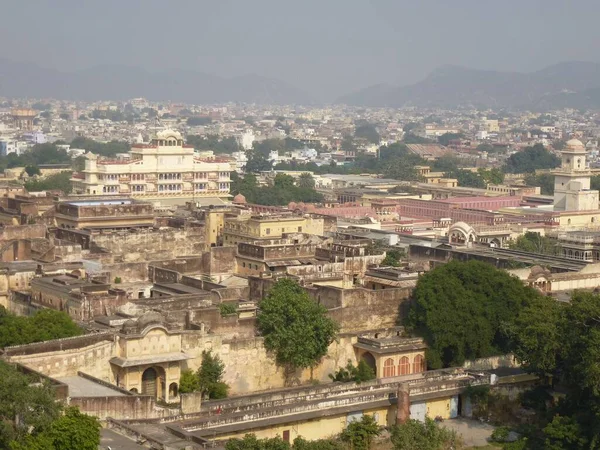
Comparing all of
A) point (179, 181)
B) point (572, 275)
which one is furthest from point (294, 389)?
point (179, 181)

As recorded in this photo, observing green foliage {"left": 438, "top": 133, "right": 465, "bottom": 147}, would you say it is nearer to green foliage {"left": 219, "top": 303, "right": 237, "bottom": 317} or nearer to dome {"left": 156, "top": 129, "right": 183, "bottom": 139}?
dome {"left": 156, "top": 129, "right": 183, "bottom": 139}

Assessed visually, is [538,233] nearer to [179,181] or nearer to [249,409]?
[179,181]

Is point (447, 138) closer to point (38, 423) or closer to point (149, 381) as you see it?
point (149, 381)

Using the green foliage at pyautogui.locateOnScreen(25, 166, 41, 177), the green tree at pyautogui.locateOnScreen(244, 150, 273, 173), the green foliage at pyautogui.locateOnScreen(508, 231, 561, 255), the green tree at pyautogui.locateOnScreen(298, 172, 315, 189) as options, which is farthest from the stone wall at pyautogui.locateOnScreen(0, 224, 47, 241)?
the green tree at pyautogui.locateOnScreen(244, 150, 273, 173)

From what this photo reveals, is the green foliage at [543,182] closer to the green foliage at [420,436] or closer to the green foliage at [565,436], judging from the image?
the green foliage at [565,436]

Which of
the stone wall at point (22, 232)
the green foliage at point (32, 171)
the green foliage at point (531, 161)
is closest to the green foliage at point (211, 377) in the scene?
the stone wall at point (22, 232)

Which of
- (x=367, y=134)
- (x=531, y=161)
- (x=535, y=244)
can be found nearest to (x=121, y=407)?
(x=535, y=244)

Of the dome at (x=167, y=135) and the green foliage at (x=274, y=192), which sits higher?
the dome at (x=167, y=135)
